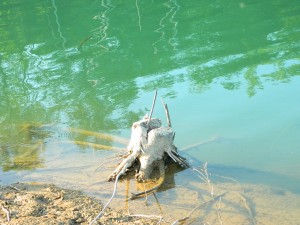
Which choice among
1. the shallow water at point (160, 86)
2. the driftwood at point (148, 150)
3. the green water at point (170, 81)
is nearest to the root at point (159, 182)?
the driftwood at point (148, 150)

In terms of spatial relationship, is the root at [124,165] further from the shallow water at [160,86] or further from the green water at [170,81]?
the green water at [170,81]

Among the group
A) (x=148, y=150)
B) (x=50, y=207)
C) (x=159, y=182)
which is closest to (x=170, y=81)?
(x=148, y=150)

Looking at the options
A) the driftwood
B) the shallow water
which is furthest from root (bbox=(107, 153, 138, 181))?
the shallow water

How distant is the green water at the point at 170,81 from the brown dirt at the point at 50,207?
74 centimetres

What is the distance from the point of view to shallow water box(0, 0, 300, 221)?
6648 millimetres

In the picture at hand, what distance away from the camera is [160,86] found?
952cm

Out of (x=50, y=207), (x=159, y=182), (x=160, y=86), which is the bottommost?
(x=159, y=182)

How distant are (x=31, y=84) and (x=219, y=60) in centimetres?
394

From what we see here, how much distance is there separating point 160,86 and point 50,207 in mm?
4860

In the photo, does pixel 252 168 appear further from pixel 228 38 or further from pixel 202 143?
pixel 228 38

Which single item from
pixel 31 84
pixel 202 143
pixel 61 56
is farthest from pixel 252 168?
pixel 61 56

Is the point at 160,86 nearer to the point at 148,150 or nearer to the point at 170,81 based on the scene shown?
the point at 170,81

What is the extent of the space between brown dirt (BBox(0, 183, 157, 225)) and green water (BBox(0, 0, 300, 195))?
74 centimetres

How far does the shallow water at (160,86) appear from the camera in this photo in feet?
21.8
